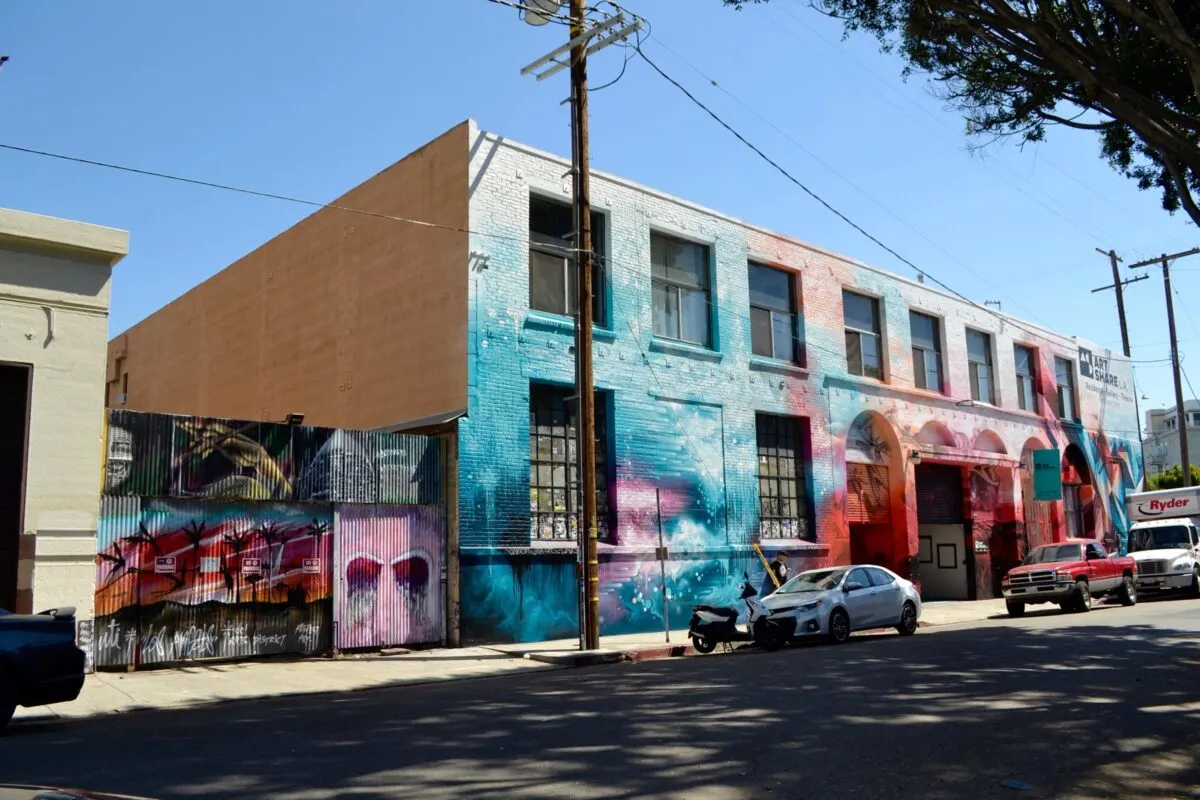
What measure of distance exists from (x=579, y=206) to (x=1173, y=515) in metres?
23.4

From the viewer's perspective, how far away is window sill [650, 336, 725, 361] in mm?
21453

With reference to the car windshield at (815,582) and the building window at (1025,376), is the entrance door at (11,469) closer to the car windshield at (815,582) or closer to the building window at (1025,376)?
the car windshield at (815,582)

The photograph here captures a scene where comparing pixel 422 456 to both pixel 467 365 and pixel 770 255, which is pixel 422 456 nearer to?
pixel 467 365

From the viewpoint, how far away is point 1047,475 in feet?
108

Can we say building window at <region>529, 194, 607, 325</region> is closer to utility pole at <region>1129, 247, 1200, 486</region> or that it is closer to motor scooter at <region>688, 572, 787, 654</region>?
motor scooter at <region>688, 572, 787, 654</region>

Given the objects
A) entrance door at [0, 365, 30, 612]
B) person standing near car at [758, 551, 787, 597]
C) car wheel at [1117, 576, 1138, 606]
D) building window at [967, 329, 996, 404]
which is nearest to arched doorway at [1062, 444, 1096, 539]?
building window at [967, 329, 996, 404]

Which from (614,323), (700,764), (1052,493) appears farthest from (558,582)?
(1052,493)

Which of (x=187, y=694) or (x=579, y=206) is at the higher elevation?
(x=579, y=206)

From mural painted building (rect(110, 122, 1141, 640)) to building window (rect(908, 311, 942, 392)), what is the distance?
0.29 feet

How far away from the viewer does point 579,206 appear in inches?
677

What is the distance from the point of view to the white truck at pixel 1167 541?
26.0m

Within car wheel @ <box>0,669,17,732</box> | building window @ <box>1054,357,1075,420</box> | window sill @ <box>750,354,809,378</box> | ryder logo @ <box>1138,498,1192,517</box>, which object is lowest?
car wheel @ <box>0,669,17,732</box>

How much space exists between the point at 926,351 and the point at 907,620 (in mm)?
12635

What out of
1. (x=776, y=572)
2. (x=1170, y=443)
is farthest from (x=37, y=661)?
(x=1170, y=443)
